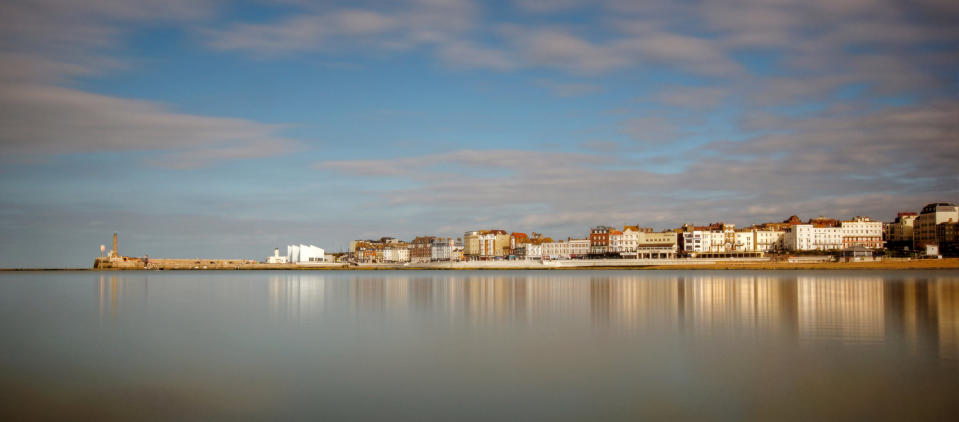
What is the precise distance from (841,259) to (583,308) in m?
77.5

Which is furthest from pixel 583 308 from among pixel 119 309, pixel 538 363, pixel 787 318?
pixel 119 309

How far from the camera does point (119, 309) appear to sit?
23234 millimetres

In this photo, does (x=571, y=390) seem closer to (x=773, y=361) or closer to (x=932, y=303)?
(x=773, y=361)

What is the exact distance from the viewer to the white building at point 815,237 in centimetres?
10038

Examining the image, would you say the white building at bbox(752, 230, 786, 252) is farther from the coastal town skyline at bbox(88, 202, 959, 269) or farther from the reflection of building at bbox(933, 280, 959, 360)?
the reflection of building at bbox(933, 280, 959, 360)

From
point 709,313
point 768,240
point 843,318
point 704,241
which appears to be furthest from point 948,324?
point 768,240

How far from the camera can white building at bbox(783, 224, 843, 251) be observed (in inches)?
3952

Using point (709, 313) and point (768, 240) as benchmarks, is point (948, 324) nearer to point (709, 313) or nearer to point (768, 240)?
point (709, 313)

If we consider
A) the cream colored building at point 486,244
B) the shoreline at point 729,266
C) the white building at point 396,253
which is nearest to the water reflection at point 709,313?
the shoreline at point 729,266

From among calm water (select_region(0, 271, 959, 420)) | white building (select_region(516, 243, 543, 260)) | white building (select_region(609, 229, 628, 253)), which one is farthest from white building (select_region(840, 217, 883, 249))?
calm water (select_region(0, 271, 959, 420))

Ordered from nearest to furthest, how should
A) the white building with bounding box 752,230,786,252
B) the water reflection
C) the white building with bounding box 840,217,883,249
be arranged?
the water reflection
the white building with bounding box 840,217,883,249
the white building with bounding box 752,230,786,252

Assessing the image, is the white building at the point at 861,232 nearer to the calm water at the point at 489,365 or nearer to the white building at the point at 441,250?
the white building at the point at 441,250

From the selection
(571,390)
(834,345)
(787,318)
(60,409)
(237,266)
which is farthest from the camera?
(237,266)

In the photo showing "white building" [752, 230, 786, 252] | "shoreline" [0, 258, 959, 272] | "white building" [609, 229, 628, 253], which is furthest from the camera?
"white building" [609, 229, 628, 253]
